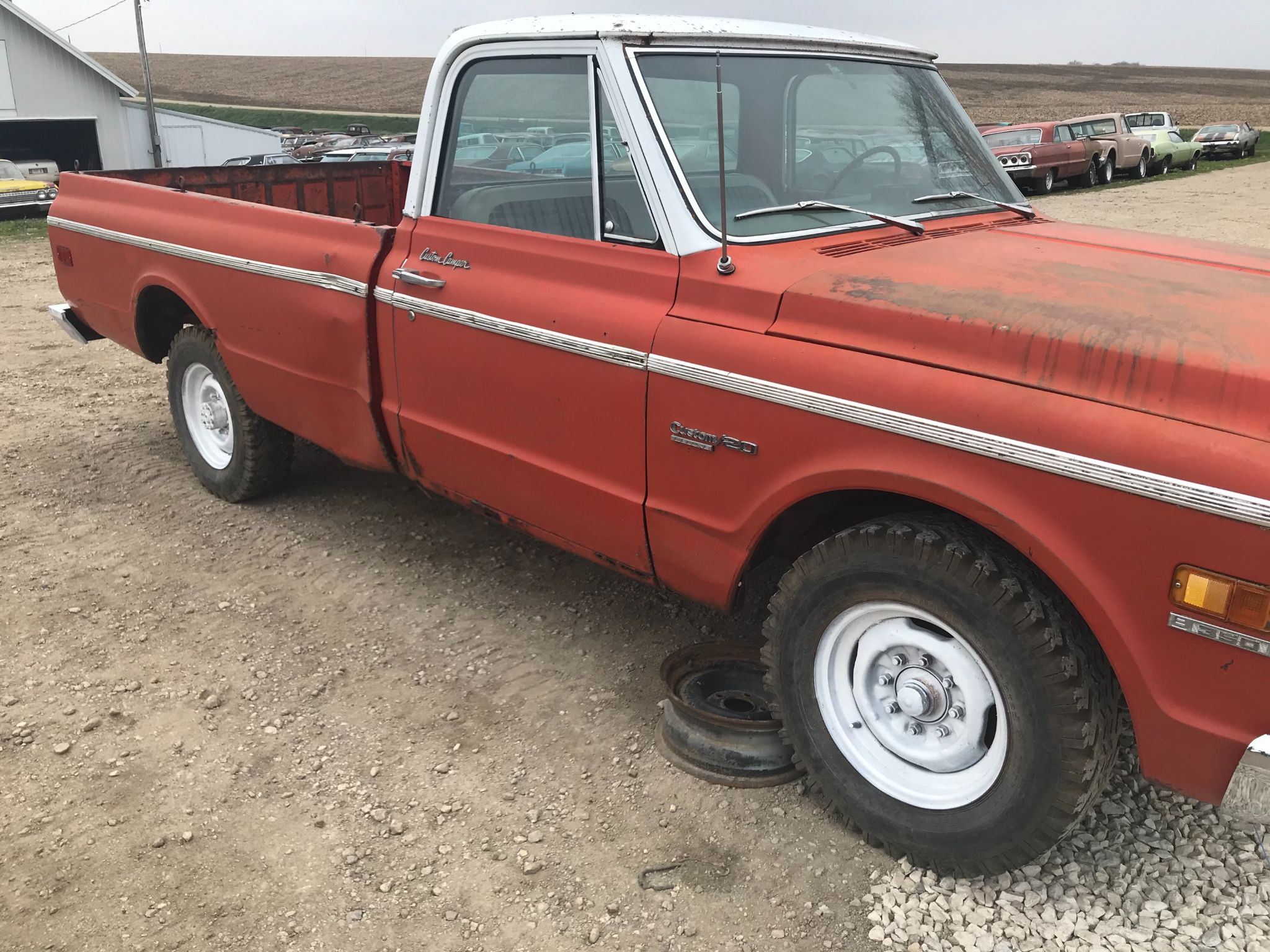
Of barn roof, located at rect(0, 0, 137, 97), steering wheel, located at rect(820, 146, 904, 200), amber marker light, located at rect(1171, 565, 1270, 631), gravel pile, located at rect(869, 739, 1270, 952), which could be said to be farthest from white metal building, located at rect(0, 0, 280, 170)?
amber marker light, located at rect(1171, 565, 1270, 631)

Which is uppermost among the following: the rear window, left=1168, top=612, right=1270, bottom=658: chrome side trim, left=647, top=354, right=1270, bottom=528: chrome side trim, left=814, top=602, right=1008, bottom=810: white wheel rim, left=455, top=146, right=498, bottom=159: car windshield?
the rear window

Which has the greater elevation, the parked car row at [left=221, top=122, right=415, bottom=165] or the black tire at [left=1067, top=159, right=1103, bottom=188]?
the parked car row at [left=221, top=122, right=415, bottom=165]

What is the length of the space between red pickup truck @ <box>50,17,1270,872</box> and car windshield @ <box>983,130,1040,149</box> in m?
17.5

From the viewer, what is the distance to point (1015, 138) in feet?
64.4

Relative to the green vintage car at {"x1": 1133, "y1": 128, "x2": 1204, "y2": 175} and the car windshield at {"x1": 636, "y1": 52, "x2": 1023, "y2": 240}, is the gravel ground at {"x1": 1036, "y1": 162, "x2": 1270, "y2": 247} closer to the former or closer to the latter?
the green vintage car at {"x1": 1133, "y1": 128, "x2": 1204, "y2": 175}

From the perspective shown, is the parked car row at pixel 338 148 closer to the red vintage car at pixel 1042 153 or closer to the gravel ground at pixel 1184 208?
the gravel ground at pixel 1184 208

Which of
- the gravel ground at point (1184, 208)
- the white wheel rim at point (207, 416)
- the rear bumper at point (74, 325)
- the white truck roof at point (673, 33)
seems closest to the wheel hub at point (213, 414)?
the white wheel rim at point (207, 416)

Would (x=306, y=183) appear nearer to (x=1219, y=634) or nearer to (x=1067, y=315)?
(x=1067, y=315)

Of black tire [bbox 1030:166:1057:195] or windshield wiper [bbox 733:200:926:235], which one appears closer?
windshield wiper [bbox 733:200:926:235]

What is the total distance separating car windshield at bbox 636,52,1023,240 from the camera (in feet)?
9.69

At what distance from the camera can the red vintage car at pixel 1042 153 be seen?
62.6ft

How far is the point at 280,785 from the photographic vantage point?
2936mm

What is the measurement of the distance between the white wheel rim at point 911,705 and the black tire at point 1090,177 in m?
20.6

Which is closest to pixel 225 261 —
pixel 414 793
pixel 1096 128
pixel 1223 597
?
pixel 414 793
